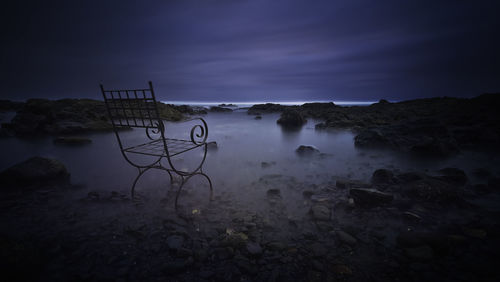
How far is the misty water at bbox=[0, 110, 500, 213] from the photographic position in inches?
129

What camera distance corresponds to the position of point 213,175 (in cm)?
399

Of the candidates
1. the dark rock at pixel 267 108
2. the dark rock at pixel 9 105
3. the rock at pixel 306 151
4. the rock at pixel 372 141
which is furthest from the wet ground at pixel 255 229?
the dark rock at pixel 9 105

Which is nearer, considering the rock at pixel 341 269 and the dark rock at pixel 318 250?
the rock at pixel 341 269

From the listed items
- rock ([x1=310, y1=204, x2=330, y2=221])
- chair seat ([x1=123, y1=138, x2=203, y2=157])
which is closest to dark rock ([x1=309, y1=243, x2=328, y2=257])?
rock ([x1=310, y1=204, x2=330, y2=221])

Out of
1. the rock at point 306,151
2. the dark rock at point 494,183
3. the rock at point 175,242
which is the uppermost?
the rock at point 306,151

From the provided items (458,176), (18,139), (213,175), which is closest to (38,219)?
(213,175)

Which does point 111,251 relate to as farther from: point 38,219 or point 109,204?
point 38,219

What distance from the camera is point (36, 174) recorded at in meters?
3.31

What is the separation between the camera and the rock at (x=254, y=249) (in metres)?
1.77

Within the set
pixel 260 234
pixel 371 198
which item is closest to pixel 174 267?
pixel 260 234

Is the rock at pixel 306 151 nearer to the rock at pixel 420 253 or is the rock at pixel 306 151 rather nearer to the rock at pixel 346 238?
the rock at pixel 346 238

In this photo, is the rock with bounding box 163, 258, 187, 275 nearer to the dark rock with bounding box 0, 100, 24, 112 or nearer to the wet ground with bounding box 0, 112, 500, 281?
the wet ground with bounding box 0, 112, 500, 281

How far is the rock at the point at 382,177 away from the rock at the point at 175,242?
11.1 feet

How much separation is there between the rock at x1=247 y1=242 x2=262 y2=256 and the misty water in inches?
33.4
